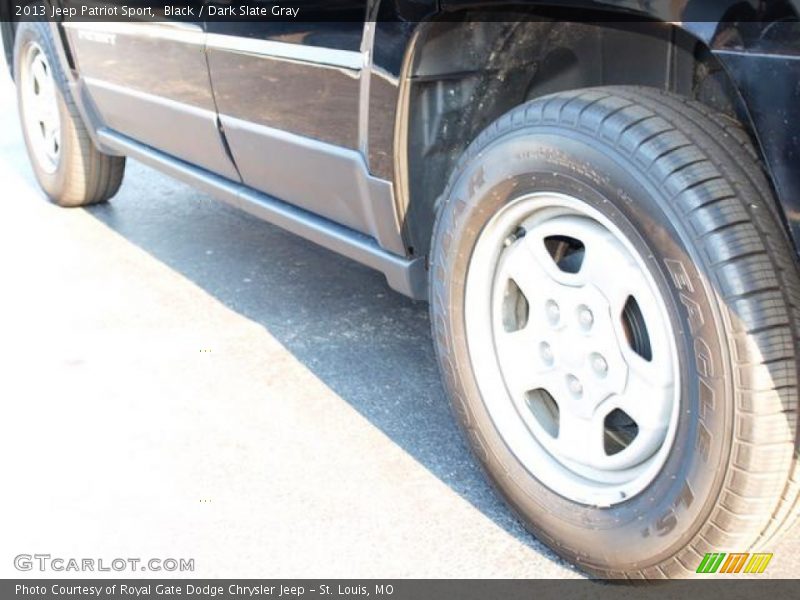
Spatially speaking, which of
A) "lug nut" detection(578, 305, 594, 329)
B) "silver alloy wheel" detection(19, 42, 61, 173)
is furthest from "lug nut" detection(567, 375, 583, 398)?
"silver alloy wheel" detection(19, 42, 61, 173)

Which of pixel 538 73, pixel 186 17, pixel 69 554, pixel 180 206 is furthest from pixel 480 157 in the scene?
pixel 180 206

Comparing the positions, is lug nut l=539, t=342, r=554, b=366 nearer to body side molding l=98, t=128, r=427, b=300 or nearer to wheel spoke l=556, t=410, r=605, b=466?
wheel spoke l=556, t=410, r=605, b=466

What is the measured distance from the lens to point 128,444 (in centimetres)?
300

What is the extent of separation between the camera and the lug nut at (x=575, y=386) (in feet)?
7.80

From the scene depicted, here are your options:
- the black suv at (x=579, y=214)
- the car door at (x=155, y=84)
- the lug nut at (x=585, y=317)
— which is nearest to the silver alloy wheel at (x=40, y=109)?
the car door at (x=155, y=84)

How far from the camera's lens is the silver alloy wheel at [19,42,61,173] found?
5207 millimetres

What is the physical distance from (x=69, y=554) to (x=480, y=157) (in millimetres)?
1348

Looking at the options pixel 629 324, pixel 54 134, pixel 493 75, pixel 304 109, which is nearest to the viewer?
pixel 629 324

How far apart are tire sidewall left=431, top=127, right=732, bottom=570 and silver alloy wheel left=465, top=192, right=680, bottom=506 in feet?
0.11

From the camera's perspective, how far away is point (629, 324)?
7.35ft

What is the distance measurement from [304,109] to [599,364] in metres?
1.21

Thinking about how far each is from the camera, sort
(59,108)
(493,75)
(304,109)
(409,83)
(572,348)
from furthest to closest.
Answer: (59,108) → (304,109) → (493,75) → (409,83) → (572,348)

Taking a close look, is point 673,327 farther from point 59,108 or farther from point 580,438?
point 59,108

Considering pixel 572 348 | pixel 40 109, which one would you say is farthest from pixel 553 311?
pixel 40 109
